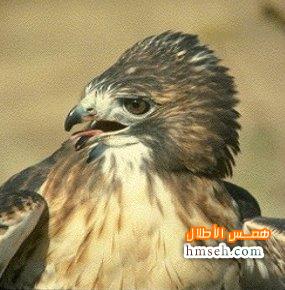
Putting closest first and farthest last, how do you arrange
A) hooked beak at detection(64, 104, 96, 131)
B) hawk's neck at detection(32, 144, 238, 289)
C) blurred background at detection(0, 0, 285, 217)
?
hooked beak at detection(64, 104, 96, 131) < hawk's neck at detection(32, 144, 238, 289) < blurred background at detection(0, 0, 285, 217)

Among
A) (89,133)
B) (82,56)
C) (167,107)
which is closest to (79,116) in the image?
(89,133)

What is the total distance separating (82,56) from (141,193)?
0.49m

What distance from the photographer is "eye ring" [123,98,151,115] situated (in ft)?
6.59

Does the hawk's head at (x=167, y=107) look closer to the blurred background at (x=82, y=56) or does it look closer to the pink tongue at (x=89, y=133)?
the pink tongue at (x=89, y=133)

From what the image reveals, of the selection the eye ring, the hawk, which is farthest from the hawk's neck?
the eye ring

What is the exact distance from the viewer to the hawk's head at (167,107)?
6.59 feet

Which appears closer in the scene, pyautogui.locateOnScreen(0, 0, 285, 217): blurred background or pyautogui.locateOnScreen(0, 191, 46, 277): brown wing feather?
pyautogui.locateOnScreen(0, 191, 46, 277): brown wing feather

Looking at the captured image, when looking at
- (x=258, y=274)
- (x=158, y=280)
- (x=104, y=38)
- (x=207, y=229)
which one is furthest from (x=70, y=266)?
(x=104, y=38)

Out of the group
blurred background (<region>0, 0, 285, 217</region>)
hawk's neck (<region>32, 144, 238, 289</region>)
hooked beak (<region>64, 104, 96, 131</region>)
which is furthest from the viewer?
blurred background (<region>0, 0, 285, 217</region>)

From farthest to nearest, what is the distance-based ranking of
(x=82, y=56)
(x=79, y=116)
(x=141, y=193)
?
1. (x=82, y=56)
2. (x=141, y=193)
3. (x=79, y=116)

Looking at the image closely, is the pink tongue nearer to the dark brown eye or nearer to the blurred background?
the dark brown eye

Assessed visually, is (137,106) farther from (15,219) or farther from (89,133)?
(15,219)

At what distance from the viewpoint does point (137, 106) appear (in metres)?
2.03

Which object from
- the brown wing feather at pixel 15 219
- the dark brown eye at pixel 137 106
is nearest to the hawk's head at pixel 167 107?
the dark brown eye at pixel 137 106
